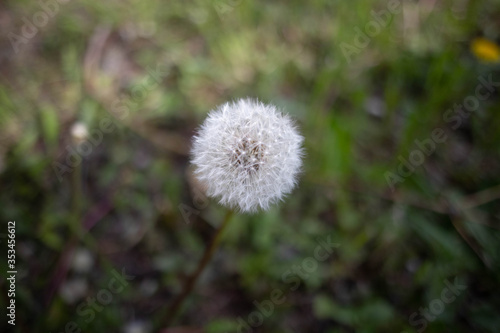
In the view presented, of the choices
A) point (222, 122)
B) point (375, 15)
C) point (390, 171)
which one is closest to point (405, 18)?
point (375, 15)

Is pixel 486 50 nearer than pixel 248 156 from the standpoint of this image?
No

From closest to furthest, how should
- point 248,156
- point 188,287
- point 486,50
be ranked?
point 248,156
point 188,287
point 486,50

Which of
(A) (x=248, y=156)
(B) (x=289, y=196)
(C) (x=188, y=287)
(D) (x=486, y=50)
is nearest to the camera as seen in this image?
(A) (x=248, y=156)

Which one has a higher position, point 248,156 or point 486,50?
point 486,50

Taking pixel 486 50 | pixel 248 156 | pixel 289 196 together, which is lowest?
pixel 248 156

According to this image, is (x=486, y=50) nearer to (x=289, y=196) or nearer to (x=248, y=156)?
(x=289, y=196)

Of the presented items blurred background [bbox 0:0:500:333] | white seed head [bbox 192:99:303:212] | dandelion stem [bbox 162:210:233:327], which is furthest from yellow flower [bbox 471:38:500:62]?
dandelion stem [bbox 162:210:233:327]

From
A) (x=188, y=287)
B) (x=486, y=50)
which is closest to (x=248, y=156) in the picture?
(x=188, y=287)

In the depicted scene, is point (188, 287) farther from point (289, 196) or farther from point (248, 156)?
point (289, 196)
